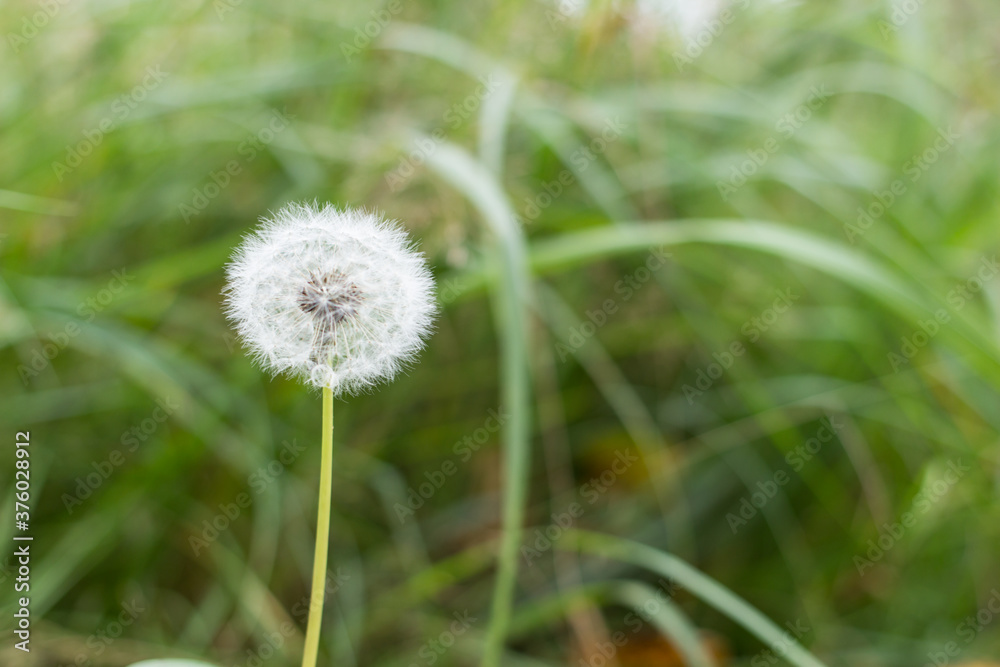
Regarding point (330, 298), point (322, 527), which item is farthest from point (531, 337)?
point (322, 527)

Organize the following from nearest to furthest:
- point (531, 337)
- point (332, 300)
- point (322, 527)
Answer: point (322, 527) < point (332, 300) < point (531, 337)

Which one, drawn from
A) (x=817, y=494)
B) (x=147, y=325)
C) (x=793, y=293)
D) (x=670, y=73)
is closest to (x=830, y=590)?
(x=817, y=494)

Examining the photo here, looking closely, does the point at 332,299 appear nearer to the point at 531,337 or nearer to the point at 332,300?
the point at 332,300

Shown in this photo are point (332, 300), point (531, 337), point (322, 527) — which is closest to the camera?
point (322, 527)

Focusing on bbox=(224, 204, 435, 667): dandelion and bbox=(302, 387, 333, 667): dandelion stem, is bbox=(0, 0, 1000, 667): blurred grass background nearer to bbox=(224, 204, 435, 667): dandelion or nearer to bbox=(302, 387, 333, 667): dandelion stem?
bbox=(224, 204, 435, 667): dandelion

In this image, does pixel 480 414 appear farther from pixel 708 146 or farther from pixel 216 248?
pixel 708 146

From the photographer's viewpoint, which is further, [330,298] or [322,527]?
[330,298]
